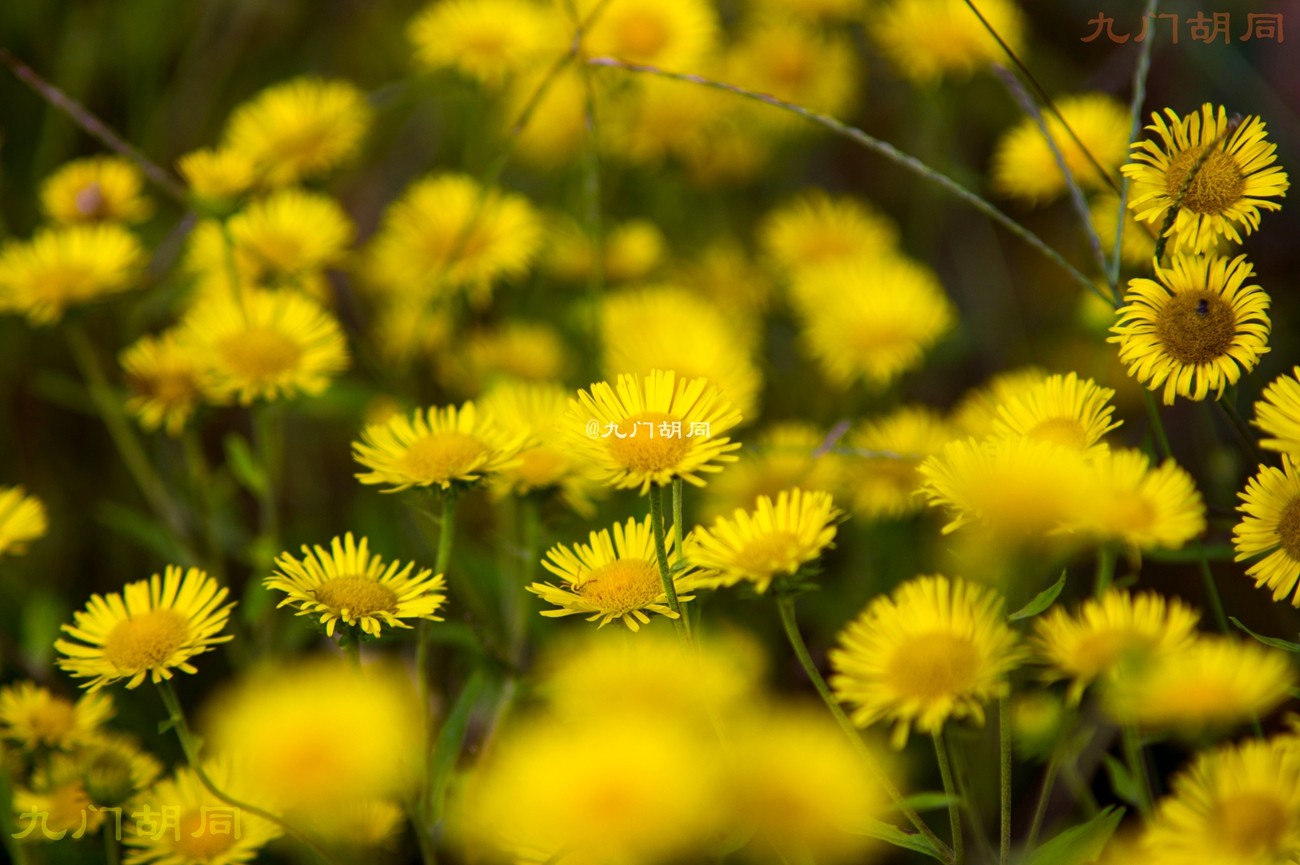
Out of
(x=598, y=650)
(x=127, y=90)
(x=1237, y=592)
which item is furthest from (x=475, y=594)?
(x=127, y=90)

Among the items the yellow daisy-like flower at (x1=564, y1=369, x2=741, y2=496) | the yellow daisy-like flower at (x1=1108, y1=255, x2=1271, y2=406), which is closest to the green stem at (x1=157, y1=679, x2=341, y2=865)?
the yellow daisy-like flower at (x1=564, y1=369, x2=741, y2=496)

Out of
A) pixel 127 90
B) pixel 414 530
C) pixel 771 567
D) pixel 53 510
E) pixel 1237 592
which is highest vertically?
pixel 127 90

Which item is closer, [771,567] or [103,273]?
[771,567]

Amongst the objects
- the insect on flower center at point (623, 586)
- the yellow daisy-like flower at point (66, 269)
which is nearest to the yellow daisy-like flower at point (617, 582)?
the insect on flower center at point (623, 586)

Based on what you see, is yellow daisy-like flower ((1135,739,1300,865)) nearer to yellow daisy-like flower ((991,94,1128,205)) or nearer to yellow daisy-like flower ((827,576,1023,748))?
yellow daisy-like flower ((827,576,1023,748))

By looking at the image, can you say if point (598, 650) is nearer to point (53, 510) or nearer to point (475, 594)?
point (475, 594)

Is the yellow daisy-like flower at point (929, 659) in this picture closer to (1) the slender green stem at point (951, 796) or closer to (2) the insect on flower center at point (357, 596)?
(1) the slender green stem at point (951, 796)

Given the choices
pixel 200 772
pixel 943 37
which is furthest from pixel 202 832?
pixel 943 37
